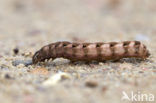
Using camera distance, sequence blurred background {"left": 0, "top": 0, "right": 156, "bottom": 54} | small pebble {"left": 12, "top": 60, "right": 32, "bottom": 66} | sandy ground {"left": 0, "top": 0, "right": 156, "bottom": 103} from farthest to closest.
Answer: blurred background {"left": 0, "top": 0, "right": 156, "bottom": 54} < small pebble {"left": 12, "top": 60, "right": 32, "bottom": 66} < sandy ground {"left": 0, "top": 0, "right": 156, "bottom": 103}

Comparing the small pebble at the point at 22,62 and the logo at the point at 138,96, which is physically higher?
the small pebble at the point at 22,62

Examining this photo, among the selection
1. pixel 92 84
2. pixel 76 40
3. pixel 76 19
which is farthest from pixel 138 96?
pixel 76 19

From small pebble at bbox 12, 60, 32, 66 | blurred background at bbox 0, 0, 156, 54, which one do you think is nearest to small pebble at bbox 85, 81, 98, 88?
small pebble at bbox 12, 60, 32, 66

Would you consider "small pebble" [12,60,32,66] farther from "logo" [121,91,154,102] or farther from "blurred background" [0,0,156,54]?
"blurred background" [0,0,156,54]

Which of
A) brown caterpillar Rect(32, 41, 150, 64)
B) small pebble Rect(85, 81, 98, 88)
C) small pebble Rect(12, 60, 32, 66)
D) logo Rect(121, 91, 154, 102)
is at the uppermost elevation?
brown caterpillar Rect(32, 41, 150, 64)

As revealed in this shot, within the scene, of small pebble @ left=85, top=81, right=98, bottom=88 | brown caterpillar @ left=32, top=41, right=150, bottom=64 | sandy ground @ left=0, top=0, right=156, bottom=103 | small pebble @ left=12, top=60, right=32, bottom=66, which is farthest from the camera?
small pebble @ left=12, top=60, right=32, bottom=66

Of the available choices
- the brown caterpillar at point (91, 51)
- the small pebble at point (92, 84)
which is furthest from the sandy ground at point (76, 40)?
the brown caterpillar at point (91, 51)

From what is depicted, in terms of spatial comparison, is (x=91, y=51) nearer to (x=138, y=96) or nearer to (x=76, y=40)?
(x=138, y=96)

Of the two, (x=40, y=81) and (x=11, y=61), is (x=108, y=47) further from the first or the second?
(x=11, y=61)

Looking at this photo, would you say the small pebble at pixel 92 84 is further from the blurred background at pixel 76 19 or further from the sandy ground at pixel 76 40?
the blurred background at pixel 76 19
